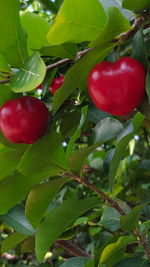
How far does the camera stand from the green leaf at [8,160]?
880 mm

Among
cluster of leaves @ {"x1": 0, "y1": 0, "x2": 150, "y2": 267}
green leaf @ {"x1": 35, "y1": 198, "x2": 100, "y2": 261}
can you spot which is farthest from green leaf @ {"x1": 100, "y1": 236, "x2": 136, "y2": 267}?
→ green leaf @ {"x1": 35, "y1": 198, "x2": 100, "y2": 261}

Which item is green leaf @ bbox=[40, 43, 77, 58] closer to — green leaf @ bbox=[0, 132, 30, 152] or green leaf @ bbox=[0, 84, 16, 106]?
green leaf @ bbox=[0, 84, 16, 106]

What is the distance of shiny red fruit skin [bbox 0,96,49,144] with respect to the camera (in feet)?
2.66

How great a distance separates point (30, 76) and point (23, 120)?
11 centimetres

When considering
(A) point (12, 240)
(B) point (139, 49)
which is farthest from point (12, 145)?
(A) point (12, 240)

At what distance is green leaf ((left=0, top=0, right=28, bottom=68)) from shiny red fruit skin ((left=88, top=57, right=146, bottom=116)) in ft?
0.57

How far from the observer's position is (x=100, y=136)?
32.7 inches

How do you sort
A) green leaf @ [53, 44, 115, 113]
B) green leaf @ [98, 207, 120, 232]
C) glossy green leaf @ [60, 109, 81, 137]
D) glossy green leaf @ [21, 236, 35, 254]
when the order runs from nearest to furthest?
1. green leaf @ [53, 44, 115, 113]
2. glossy green leaf @ [60, 109, 81, 137]
3. green leaf @ [98, 207, 120, 232]
4. glossy green leaf @ [21, 236, 35, 254]

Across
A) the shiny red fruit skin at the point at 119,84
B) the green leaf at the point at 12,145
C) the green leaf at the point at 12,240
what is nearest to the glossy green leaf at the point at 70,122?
the green leaf at the point at 12,145

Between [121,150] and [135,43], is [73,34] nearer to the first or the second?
[135,43]

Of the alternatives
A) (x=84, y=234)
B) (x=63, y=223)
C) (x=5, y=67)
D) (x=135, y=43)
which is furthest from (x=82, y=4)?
(x=84, y=234)

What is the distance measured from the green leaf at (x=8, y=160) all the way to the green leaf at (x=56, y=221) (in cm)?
13

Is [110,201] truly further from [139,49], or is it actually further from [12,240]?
[12,240]

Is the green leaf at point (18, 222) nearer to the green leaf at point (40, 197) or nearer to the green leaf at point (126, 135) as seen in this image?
the green leaf at point (40, 197)
